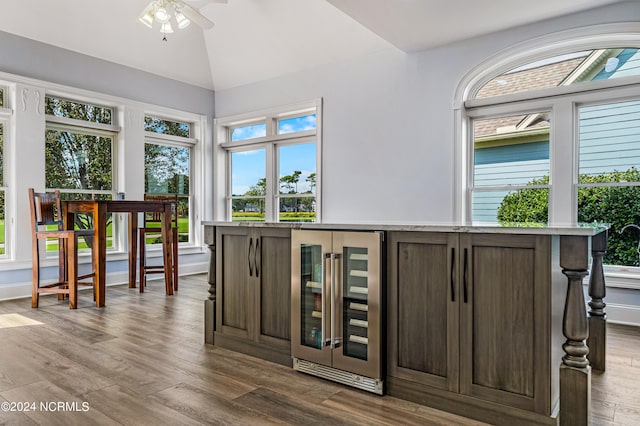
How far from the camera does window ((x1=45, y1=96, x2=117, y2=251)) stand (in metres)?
5.12

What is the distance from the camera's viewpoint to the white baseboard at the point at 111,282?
4.61 metres

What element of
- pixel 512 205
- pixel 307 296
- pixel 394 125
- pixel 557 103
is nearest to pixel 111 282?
pixel 307 296

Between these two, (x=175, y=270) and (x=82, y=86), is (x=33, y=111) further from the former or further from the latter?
(x=175, y=270)

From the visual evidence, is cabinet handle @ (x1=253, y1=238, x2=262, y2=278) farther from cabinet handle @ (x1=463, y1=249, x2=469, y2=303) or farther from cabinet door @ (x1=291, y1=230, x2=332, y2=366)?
cabinet handle @ (x1=463, y1=249, x2=469, y2=303)

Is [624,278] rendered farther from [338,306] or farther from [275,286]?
[275,286]

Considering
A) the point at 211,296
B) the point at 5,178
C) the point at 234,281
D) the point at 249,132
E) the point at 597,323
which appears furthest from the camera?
the point at 249,132

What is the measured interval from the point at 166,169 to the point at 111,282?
1.86 metres

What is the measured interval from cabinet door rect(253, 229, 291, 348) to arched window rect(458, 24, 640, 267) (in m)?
1.99

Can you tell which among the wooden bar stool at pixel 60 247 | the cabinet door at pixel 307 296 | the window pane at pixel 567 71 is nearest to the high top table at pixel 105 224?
the wooden bar stool at pixel 60 247

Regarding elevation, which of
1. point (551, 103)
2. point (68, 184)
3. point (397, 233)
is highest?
point (551, 103)

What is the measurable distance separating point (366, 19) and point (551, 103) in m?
2.04

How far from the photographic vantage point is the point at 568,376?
1.74m

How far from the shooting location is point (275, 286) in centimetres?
267

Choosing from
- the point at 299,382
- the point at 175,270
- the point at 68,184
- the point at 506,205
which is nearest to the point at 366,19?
the point at 506,205
